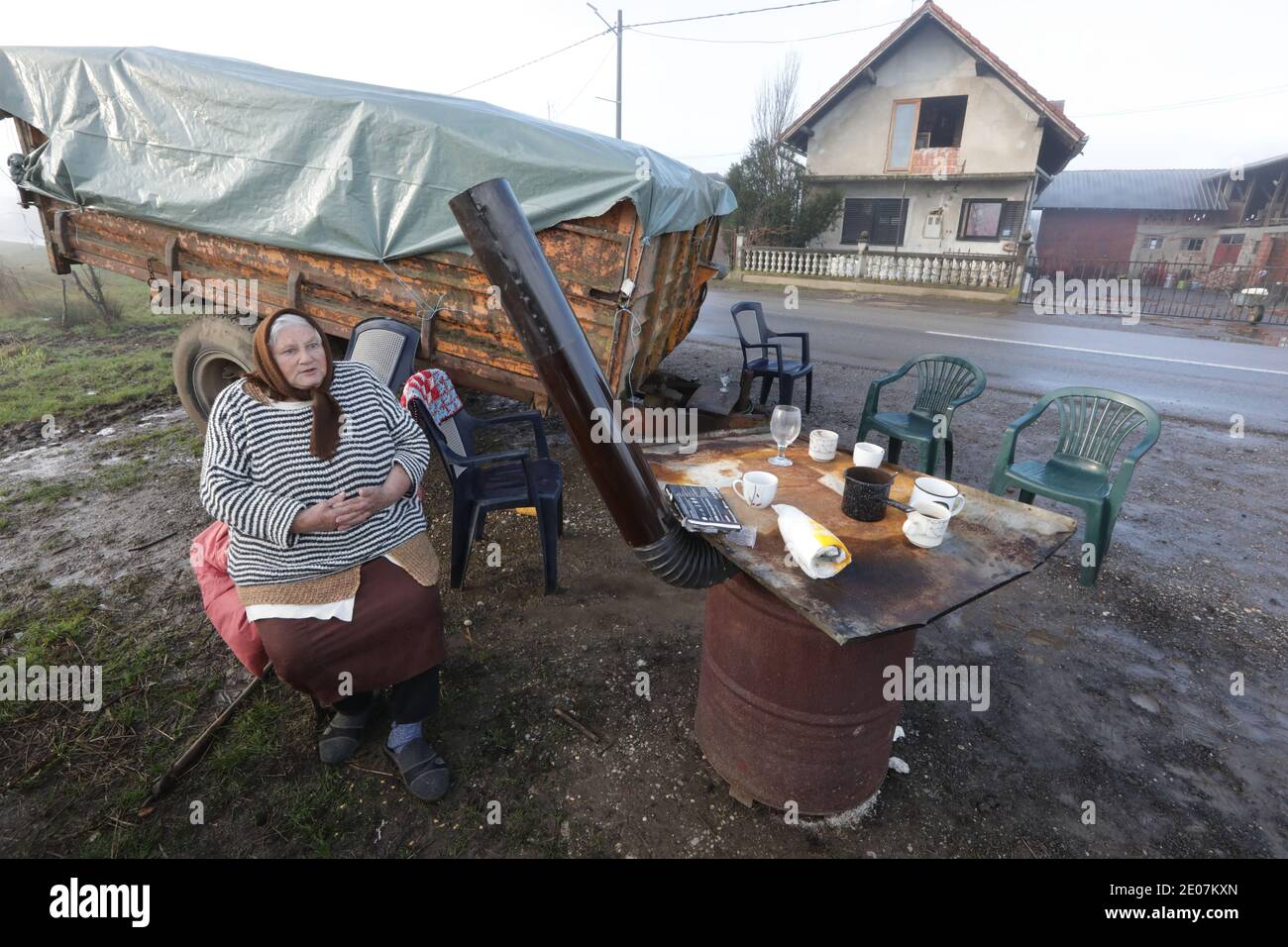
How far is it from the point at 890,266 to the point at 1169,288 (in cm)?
1153

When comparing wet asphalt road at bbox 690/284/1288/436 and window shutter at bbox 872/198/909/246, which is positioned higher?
window shutter at bbox 872/198/909/246

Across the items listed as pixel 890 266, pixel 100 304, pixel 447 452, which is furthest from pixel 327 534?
pixel 890 266

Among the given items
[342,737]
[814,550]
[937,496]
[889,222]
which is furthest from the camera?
[889,222]

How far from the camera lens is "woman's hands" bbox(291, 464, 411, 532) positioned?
78.5 inches

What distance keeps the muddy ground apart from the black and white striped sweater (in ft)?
2.76

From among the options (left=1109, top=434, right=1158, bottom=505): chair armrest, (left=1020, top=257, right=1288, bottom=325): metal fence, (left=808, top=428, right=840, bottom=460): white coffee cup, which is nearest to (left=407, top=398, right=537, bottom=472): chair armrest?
(left=808, top=428, right=840, bottom=460): white coffee cup

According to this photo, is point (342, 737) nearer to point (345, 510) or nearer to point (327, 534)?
point (327, 534)

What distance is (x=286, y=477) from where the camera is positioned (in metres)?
2.04

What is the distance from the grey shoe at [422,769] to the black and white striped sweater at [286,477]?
2.44 feet

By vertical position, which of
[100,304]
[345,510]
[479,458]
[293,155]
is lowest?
[479,458]

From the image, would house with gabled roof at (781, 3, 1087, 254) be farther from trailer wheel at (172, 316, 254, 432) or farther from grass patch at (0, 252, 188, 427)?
trailer wheel at (172, 316, 254, 432)

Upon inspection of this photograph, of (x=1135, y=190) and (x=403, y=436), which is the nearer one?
(x=403, y=436)
